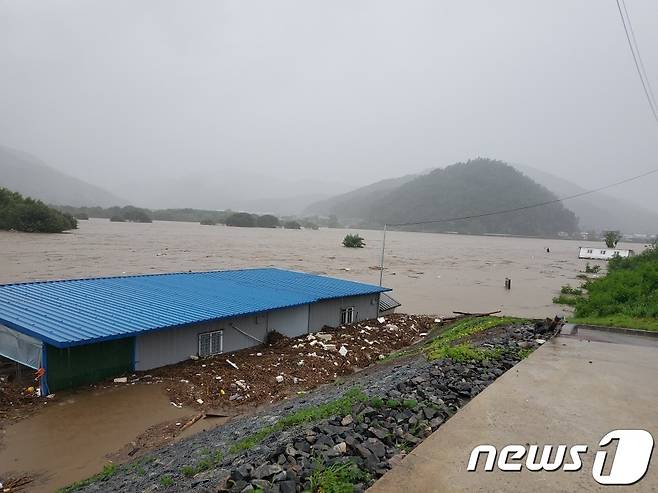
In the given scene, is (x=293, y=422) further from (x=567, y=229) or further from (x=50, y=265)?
(x=567, y=229)

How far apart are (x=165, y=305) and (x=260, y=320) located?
314 cm

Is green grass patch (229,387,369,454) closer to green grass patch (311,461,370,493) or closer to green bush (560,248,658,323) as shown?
green grass patch (311,461,370,493)

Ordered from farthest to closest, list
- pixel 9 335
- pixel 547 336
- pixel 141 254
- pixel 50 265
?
1. pixel 141 254
2. pixel 50 265
3. pixel 547 336
4. pixel 9 335

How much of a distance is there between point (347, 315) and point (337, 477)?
14535 mm

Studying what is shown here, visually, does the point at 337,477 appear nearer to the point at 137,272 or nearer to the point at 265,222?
the point at 137,272

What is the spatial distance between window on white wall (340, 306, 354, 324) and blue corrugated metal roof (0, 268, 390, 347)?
769mm

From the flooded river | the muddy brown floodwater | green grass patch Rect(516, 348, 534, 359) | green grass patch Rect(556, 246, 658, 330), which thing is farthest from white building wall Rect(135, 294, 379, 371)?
the flooded river

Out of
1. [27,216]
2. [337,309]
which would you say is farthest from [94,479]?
[27,216]

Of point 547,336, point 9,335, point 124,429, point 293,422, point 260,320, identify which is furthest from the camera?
point 260,320

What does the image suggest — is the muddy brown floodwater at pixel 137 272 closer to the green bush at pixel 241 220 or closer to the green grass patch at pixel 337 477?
the green grass patch at pixel 337 477

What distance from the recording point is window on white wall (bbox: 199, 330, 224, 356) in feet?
42.5

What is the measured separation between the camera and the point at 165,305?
13422mm

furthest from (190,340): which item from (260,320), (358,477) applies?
(358,477)

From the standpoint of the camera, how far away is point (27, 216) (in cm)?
6419
